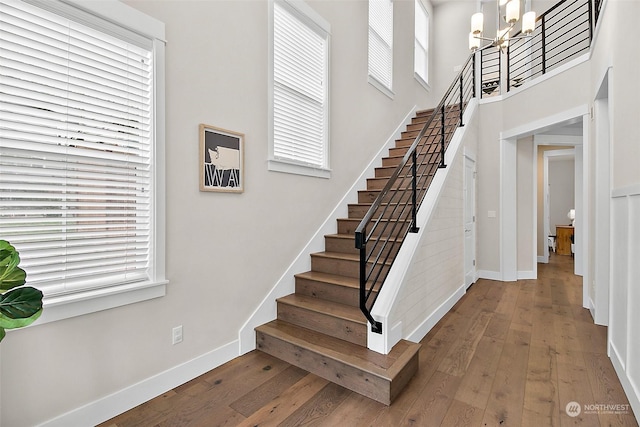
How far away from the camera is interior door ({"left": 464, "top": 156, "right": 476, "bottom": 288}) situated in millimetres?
4504

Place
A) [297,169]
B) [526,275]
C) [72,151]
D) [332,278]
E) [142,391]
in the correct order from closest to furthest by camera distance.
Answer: [72,151] → [142,391] → [332,278] → [297,169] → [526,275]

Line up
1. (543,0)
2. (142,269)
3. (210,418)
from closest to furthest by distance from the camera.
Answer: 1. (210,418)
2. (142,269)
3. (543,0)

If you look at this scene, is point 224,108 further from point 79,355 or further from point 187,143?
point 79,355

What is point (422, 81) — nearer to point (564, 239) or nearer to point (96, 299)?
point (564, 239)

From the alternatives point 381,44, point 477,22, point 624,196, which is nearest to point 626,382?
point 624,196

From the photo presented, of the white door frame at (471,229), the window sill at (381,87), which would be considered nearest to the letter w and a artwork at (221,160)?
the window sill at (381,87)

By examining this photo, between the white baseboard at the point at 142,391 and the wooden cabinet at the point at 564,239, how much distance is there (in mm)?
8664

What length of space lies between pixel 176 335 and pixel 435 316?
8.08 feet

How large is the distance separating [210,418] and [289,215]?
5.79 ft

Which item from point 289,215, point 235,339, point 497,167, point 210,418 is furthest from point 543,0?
point 210,418

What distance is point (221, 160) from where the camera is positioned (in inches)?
97.0

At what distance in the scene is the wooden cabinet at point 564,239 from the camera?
7.87m

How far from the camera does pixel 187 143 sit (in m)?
2.26

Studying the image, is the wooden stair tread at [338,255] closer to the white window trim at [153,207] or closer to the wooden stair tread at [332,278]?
the wooden stair tread at [332,278]
